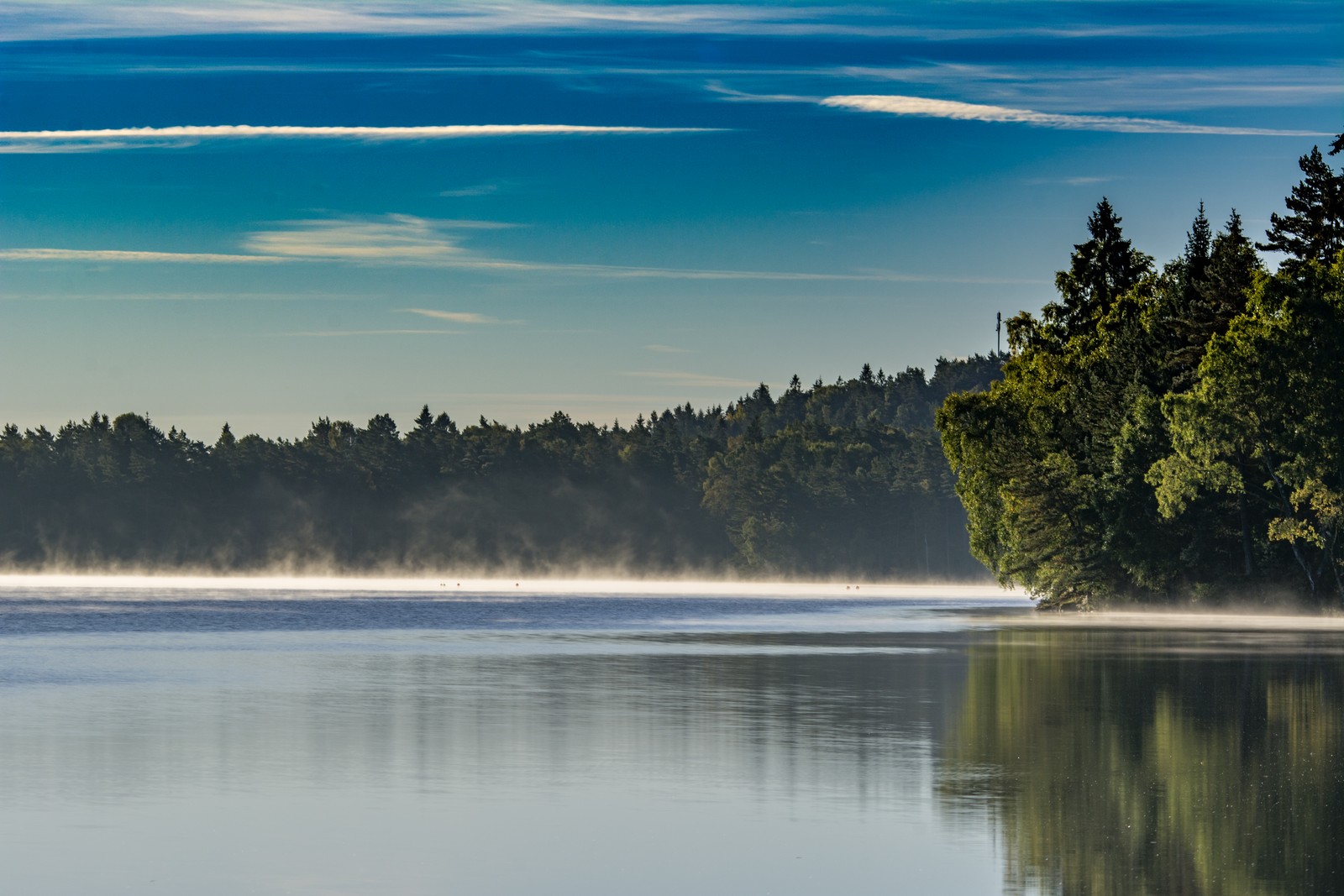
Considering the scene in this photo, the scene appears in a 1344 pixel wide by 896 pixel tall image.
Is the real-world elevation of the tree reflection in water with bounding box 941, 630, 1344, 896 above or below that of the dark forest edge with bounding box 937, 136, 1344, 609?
below

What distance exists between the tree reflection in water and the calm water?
6cm

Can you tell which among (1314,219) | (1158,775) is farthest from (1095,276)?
(1158,775)

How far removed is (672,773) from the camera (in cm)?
1925

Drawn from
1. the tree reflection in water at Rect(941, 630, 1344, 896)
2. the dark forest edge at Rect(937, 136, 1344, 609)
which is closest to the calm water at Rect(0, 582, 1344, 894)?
the tree reflection in water at Rect(941, 630, 1344, 896)

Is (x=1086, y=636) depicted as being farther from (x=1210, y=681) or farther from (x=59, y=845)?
(x=59, y=845)

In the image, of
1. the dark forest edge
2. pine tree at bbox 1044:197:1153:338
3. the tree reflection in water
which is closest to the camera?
the tree reflection in water

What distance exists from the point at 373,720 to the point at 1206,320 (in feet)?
206

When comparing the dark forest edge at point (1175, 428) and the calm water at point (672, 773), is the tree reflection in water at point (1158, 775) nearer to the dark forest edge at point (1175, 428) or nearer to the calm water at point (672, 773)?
the calm water at point (672, 773)

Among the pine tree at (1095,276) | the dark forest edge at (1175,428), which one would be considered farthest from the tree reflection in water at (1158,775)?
the pine tree at (1095,276)

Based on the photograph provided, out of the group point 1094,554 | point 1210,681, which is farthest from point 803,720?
point 1094,554

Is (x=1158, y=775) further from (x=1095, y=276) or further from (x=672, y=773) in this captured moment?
(x=1095, y=276)

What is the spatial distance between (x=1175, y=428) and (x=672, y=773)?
56545 mm

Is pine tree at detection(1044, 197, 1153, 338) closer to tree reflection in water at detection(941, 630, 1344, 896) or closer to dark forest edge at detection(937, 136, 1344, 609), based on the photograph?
dark forest edge at detection(937, 136, 1344, 609)

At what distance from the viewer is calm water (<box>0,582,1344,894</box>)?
45.2ft
